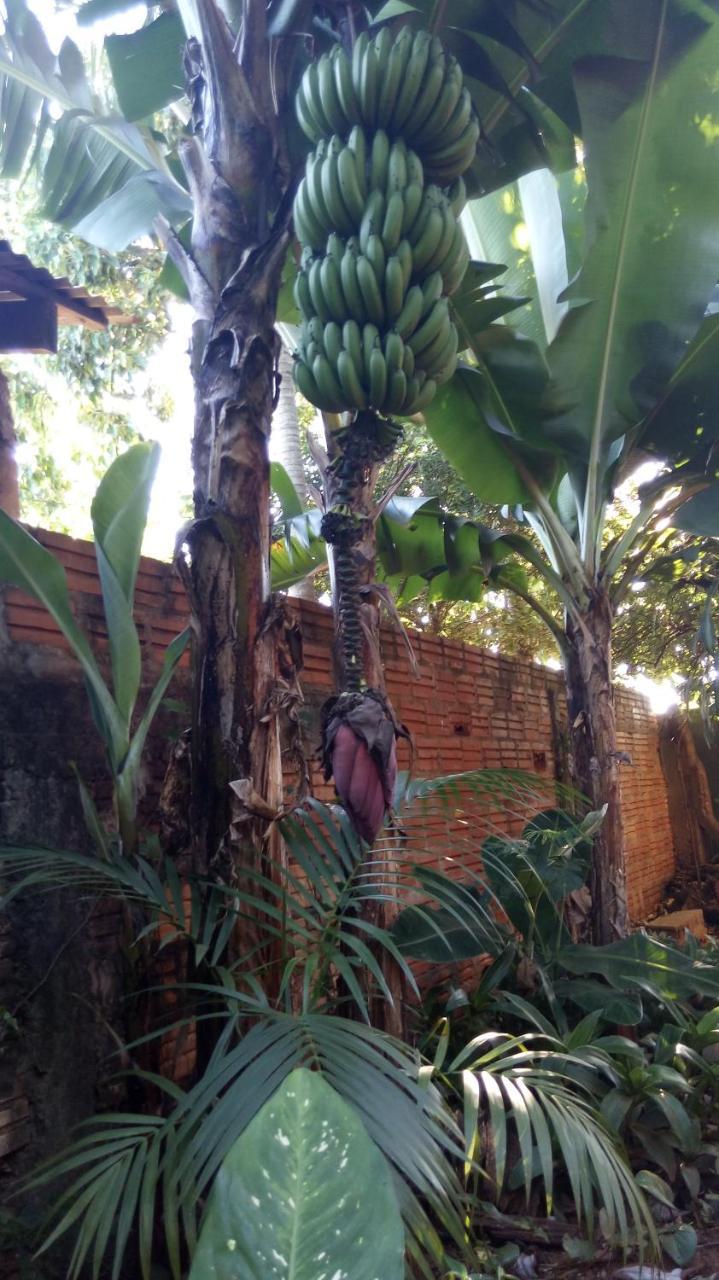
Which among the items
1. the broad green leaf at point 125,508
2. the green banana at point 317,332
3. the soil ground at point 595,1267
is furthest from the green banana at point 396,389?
the soil ground at point 595,1267

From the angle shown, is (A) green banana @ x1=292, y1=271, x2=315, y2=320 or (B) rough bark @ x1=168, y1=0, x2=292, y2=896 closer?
(B) rough bark @ x1=168, y1=0, x2=292, y2=896

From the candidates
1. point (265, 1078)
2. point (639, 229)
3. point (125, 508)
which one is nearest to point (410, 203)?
point (125, 508)

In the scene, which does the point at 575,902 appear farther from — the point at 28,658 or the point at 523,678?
the point at 28,658

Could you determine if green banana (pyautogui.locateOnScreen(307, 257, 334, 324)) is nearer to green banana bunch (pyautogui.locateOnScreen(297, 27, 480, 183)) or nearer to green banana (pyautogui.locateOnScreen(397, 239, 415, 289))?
green banana (pyautogui.locateOnScreen(397, 239, 415, 289))

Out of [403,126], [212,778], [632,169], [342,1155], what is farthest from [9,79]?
[342,1155]

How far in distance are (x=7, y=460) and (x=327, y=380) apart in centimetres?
107

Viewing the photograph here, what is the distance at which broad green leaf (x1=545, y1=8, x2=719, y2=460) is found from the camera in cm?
288

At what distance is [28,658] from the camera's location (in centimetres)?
222

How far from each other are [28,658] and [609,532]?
6576 millimetres

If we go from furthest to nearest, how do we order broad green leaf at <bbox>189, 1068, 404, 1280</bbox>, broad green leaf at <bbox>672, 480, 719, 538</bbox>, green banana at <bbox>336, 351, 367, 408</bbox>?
broad green leaf at <bbox>672, 480, 719, 538</bbox> → green banana at <bbox>336, 351, 367, 408</bbox> → broad green leaf at <bbox>189, 1068, 404, 1280</bbox>

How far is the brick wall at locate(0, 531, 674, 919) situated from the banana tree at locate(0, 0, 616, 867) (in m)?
0.51

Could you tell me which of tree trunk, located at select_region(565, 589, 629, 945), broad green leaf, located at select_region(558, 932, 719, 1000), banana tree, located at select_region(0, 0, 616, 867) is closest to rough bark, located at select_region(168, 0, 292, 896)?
→ banana tree, located at select_region(0, 0, 616, 867)

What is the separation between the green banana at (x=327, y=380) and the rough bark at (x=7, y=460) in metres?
1.00

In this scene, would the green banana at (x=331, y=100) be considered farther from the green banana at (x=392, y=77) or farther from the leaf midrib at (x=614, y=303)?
the leaf midrib at (x=614, y=303)
